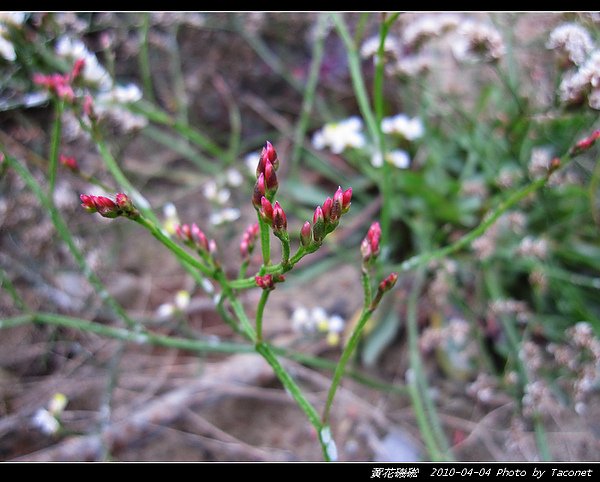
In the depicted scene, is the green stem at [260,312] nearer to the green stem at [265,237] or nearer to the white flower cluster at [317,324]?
the green stem at [265,237]

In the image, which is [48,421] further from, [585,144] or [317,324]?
[585,144]

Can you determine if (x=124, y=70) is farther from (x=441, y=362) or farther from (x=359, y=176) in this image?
(x=441, y=362)

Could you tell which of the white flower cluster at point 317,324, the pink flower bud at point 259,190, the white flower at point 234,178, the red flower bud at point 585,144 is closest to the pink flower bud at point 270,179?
the pink flower bud at point 259,190

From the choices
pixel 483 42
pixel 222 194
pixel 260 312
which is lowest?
pixel 222 194

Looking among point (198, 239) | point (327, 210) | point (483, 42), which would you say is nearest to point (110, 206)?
point (198, 239)

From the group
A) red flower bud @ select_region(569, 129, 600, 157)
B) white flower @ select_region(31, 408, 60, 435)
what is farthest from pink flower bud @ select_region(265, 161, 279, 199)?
white flower @ select_region(31, 408, 60, 435)
